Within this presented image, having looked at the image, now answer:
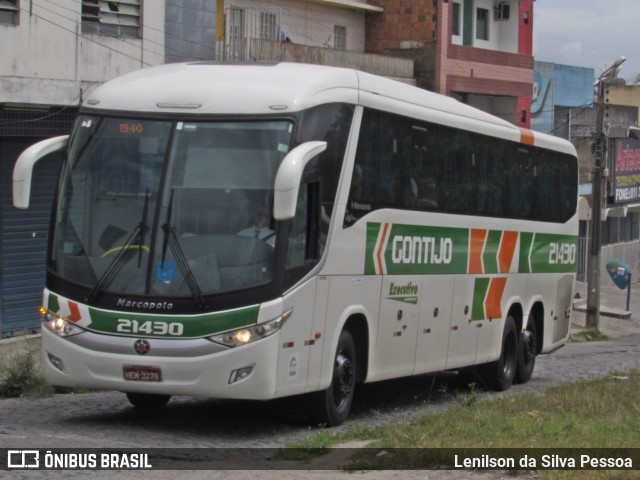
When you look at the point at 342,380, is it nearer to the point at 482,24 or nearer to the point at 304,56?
the point at 304,56

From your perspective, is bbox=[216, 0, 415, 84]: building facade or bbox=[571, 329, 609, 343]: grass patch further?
bbox=[571, 329, 609, 343]: grass patch

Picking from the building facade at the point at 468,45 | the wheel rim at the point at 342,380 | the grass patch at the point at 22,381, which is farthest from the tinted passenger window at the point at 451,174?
the building facade at the point at 468,45

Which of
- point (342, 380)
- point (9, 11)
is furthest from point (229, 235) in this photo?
point (9, 11)

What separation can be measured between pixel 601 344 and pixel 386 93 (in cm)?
1776

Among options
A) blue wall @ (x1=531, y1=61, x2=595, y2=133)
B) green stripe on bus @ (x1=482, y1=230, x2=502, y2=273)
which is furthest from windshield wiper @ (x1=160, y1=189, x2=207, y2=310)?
blue wall @ (x1=531, y1=61, x2=595, y2=133)

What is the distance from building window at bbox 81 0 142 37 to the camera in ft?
67.4

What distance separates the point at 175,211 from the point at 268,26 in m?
20.8

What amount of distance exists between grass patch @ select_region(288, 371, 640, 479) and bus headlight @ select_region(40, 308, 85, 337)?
7.30 feet

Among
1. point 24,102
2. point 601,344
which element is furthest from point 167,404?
point 601,344

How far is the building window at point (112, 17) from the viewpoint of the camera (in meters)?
20.5

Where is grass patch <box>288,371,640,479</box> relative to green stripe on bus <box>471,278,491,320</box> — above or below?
below

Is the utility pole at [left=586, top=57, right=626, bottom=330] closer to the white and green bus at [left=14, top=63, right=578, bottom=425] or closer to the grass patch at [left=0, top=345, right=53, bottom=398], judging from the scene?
the white and green bus at [left=14, top=63, right=578, bottom=425]

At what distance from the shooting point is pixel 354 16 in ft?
114

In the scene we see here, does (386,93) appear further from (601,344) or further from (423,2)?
(423,2)
